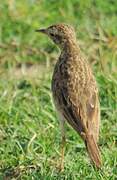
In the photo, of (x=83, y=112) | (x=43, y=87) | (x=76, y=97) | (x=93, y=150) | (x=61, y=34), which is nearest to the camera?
(x=93, y=150)

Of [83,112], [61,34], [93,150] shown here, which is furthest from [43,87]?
[93,150]

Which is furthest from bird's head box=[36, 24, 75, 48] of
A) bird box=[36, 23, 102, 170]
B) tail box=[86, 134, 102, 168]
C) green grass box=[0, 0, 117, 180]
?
tail box=[86, 134, 102, 168]

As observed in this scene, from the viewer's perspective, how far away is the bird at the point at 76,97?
792cm

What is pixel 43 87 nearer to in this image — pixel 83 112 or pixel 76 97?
pixel 76 97

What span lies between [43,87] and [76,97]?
6.73ft

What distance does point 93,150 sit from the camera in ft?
25.6

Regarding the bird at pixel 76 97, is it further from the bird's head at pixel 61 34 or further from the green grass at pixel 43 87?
the green grass at pixel 43 87

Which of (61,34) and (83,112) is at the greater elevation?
(61,34)

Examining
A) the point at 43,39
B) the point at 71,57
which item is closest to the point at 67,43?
the point at 71,57

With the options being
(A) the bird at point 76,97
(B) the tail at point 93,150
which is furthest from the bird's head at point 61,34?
(B) the tail at point 93,150

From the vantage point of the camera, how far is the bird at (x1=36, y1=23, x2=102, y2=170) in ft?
26.0

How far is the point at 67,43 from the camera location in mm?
9000

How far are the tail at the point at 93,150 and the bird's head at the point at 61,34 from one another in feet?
4.78

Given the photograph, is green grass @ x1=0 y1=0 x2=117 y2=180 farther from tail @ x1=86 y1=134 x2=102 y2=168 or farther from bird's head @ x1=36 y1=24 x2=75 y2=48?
bird's head @ x1=36 y1=24 x2=75 y2=48
